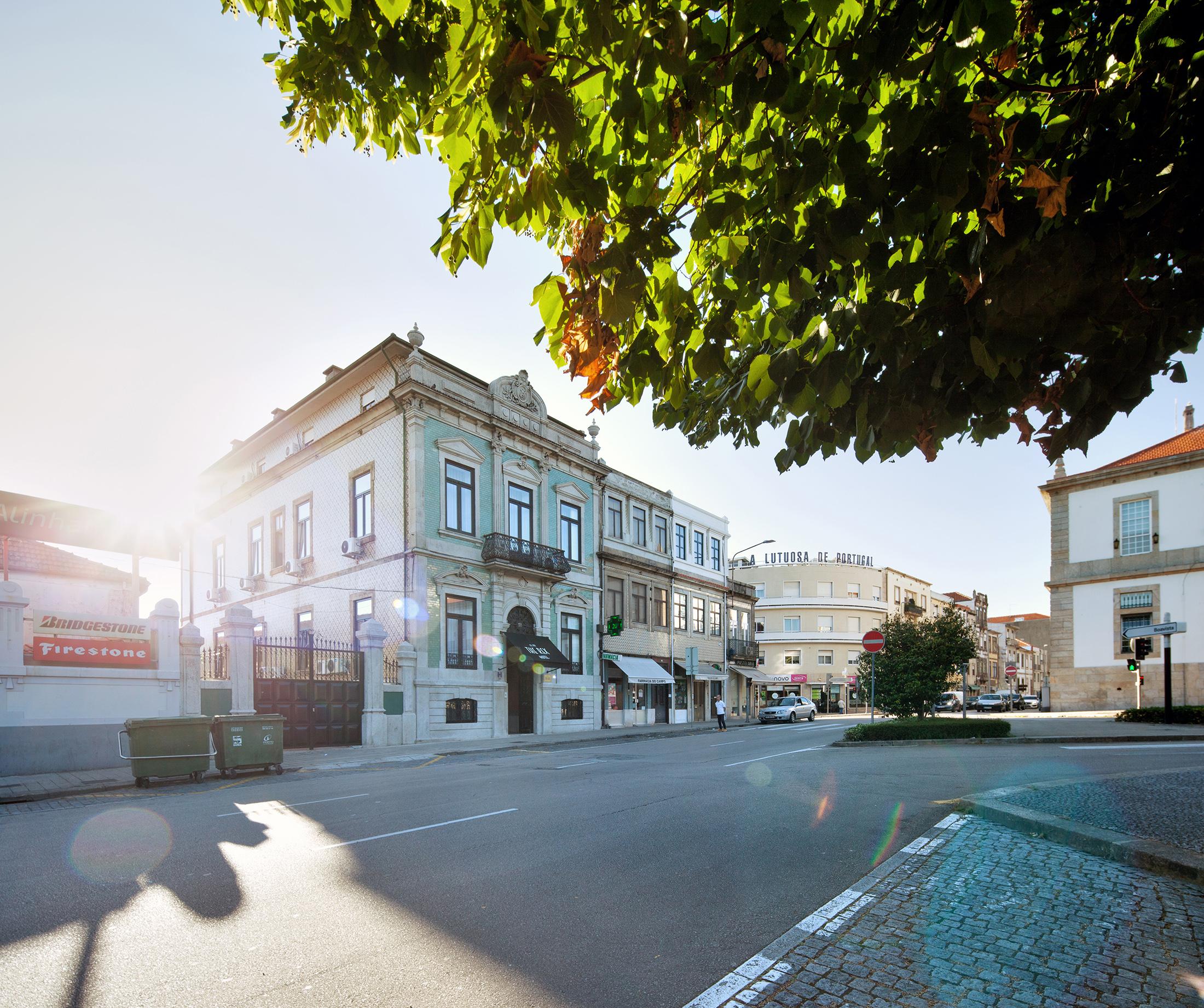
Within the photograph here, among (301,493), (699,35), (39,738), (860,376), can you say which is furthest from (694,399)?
(301,493)

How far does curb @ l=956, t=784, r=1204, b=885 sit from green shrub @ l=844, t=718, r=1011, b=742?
464 inches

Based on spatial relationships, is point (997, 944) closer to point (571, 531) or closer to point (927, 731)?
point (927, 731)

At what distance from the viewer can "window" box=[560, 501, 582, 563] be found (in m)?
31.0

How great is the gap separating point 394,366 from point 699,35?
22.7 metres

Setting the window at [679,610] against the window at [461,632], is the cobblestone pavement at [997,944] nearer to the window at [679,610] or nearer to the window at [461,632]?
the window at [461,632]

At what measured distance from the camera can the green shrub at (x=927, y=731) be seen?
18.8 m

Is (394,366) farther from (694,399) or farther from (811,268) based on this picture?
(811,268)

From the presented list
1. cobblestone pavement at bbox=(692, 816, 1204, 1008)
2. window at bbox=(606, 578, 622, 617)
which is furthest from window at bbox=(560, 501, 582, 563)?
cobblestone pavement at bbox=(692, 816, 1204, 1008)

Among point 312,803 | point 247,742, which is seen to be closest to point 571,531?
point 247,742

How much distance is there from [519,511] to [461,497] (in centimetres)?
321

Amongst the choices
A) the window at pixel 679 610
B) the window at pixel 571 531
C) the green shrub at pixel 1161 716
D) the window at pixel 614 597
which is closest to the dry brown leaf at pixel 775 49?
the window at pixel 571 531

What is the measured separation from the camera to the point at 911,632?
2164cm

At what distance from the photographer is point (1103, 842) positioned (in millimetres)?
5945

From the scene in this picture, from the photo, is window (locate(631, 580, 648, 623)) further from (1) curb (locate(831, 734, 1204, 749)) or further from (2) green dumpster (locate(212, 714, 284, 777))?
(2) green dumpster (locate(212, 714, 284, 777))
